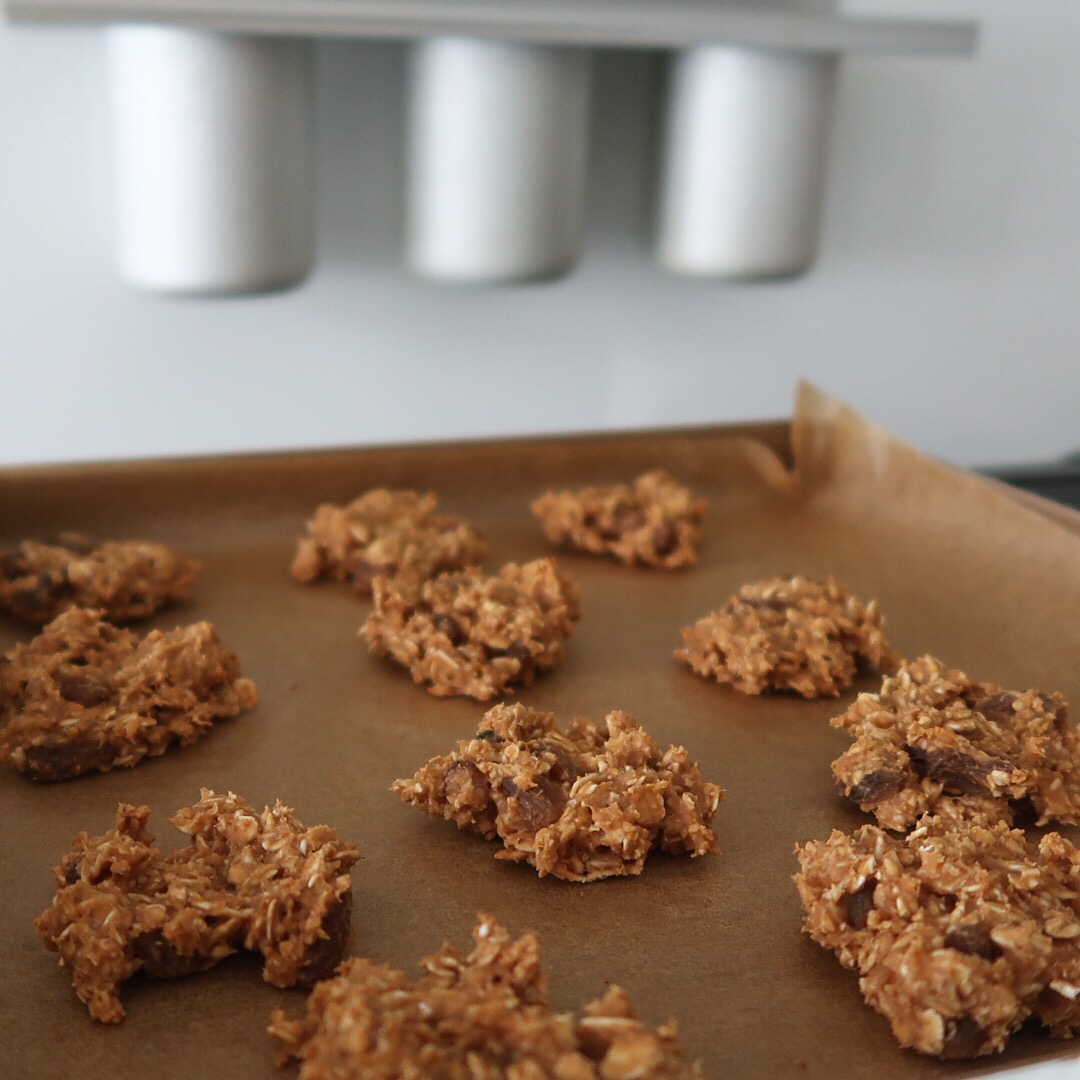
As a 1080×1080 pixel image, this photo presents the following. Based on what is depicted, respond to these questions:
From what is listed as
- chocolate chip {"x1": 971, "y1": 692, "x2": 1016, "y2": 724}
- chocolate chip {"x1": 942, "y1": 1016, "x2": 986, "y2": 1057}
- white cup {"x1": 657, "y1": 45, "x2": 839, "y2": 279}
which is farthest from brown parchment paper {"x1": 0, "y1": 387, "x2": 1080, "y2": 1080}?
white cup {"x1": 657, "y1": 45, "x2": 839, "y2": 279}

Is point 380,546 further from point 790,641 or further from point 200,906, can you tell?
point 200,906

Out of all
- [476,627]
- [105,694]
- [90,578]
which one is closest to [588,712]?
[476,627]

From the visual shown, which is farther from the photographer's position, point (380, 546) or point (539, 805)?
point (380, 546)

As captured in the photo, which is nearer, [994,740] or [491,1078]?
[491,1078]

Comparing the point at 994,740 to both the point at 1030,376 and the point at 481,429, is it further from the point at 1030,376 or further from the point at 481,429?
the point at 1030,376

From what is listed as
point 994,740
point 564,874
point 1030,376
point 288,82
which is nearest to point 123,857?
point 564,874

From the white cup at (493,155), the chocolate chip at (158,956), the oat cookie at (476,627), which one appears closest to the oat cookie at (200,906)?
the chocolate chip at (158,956)
